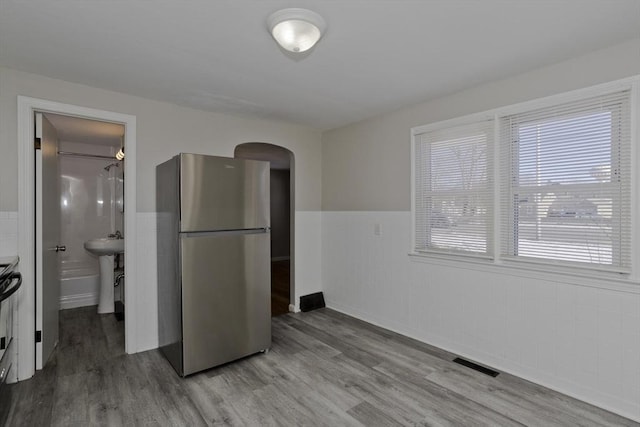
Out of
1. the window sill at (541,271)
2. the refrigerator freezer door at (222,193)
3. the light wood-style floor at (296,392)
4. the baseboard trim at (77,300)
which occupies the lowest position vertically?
the light wood-style floor at (296,392)

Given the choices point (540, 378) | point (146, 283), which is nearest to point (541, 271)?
point (540, 378)

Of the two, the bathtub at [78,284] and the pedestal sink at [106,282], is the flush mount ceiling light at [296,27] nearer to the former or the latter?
the pedestal sink at [106,282]

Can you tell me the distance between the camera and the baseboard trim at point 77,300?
422 centimetres

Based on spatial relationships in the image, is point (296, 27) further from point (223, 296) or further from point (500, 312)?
point (500, 312)

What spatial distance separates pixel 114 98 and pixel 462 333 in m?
3.68

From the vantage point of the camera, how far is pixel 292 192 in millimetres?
4117

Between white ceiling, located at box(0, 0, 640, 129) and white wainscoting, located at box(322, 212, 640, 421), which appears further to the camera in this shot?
white wainscoting, located at box(322, 212, 640, 421)

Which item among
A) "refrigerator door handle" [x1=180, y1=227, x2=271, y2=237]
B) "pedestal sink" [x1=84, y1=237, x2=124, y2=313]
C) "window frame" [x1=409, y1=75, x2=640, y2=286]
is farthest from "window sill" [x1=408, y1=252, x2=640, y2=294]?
"pedestal sink" [x1=84, y1=237, x2=124, y2=313]

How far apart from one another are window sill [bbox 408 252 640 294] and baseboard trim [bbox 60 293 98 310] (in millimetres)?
4338

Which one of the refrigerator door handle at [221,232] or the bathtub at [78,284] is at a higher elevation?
the refrigerator door handle at [221,232]

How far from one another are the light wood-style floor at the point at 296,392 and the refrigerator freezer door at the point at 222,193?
1182mm

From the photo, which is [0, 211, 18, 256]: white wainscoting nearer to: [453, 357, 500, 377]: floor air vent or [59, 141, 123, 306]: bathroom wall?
[59, 141, 123, 306]: bathroom wall

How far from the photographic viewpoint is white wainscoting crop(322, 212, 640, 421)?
2.06 meters

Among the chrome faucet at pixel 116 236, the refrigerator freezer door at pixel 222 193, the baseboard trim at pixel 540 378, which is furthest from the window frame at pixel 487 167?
the chrome faucet at pixel 116 236
